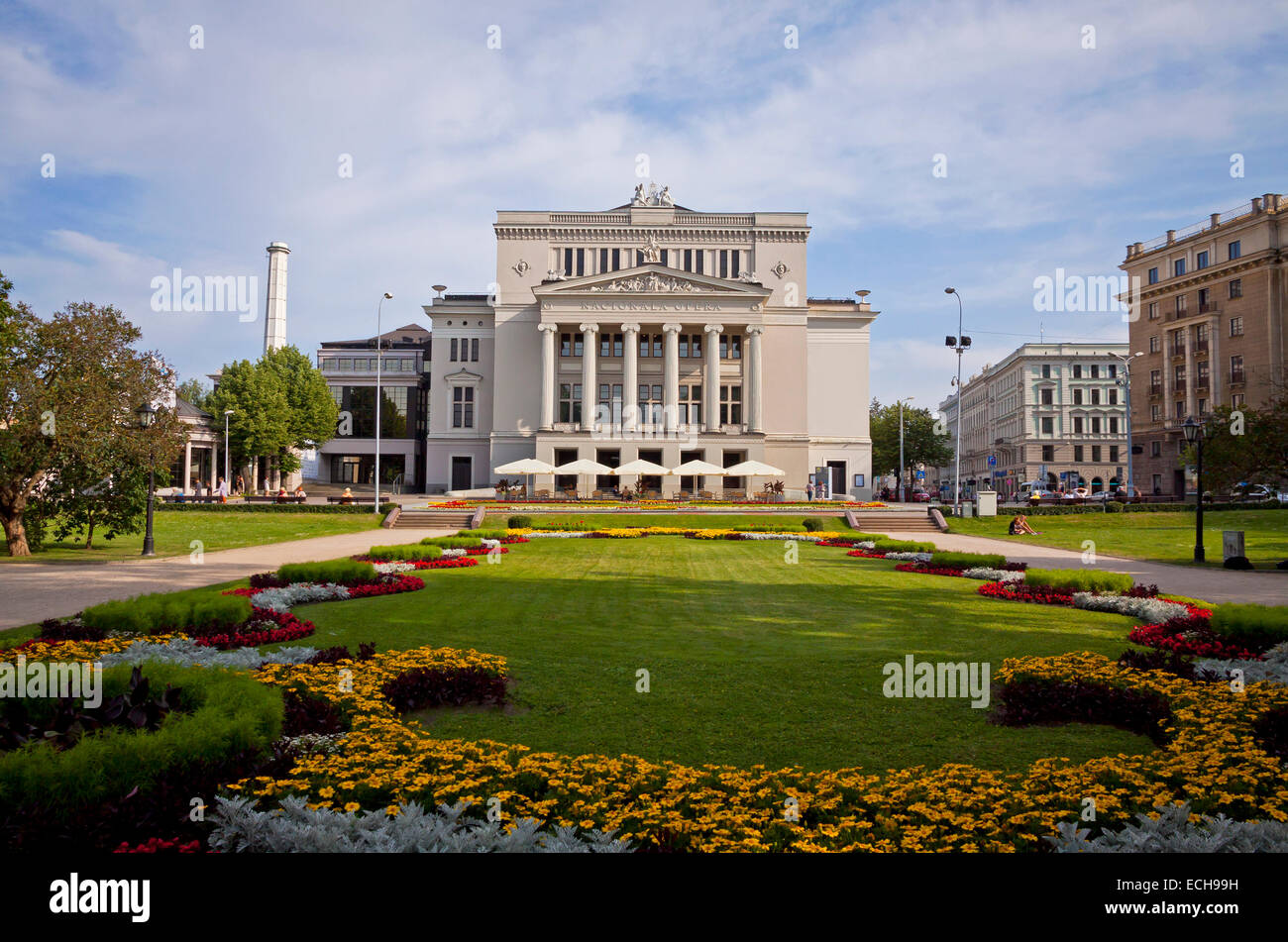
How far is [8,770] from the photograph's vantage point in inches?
178

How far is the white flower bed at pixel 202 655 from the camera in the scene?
30.1 feet

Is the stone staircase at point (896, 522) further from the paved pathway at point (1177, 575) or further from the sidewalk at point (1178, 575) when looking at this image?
the sidewalk at point (1178, 575)

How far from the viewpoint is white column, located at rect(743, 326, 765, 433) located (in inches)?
2395

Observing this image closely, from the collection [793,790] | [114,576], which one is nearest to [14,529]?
[114,576]

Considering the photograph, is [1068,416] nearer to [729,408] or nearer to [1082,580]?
[729,408]

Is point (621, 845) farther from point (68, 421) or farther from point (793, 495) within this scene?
point (793, 495)

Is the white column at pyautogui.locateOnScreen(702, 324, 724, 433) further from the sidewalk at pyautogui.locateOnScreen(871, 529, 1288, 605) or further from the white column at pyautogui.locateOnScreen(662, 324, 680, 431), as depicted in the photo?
the sidewalk at pyautogui.locateOnScreen(871, 529, 1288, 605)

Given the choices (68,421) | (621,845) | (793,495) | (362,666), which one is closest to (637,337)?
(793,495)

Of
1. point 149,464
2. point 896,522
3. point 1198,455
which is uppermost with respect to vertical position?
point 1198,455

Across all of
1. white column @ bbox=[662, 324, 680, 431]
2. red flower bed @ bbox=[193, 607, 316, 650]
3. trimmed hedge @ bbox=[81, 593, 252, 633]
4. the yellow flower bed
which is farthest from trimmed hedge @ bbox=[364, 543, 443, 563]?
white column @ bbox=[662, 324, 680, 431]

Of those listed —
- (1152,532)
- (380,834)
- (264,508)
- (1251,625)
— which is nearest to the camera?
(380,834)

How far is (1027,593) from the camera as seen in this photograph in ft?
51.4

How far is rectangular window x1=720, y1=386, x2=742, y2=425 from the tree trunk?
48133mm

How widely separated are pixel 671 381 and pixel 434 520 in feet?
88.1
